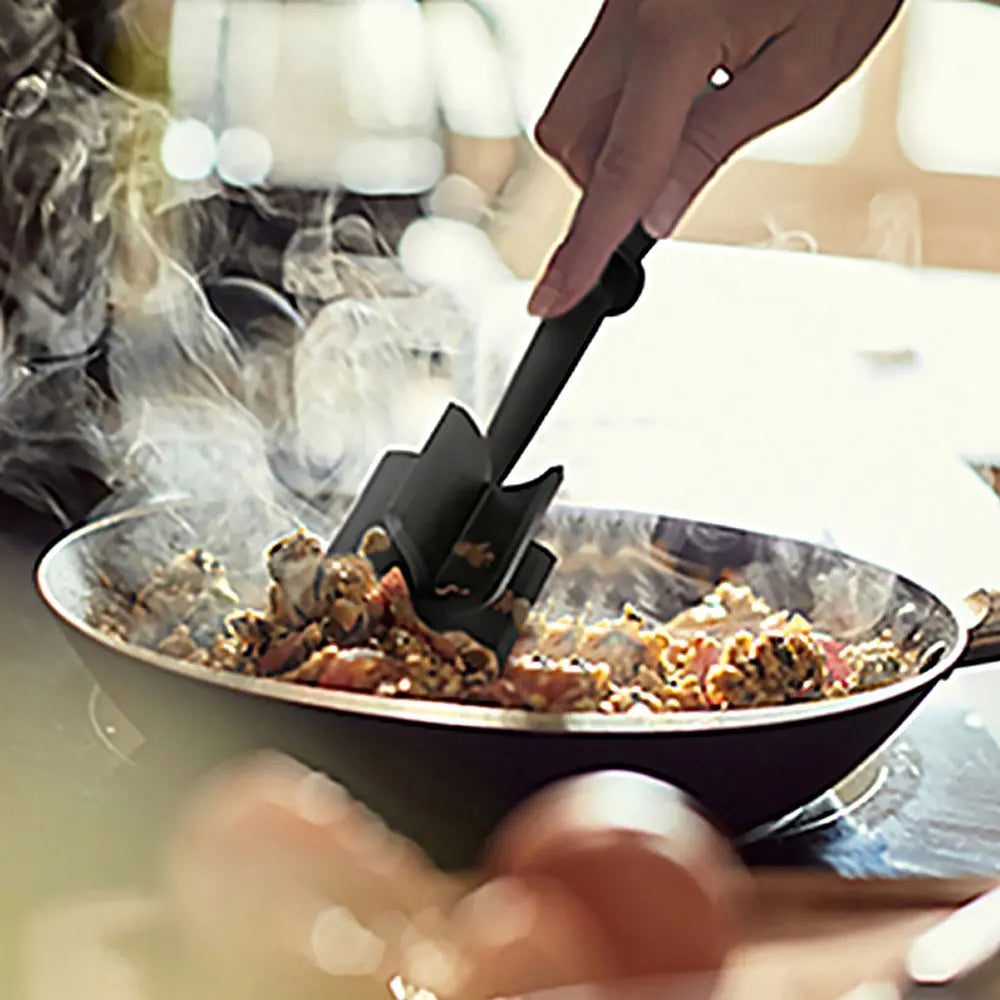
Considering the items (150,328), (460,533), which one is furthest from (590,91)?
(150,328)

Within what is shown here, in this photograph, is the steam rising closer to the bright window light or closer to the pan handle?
the pan handle

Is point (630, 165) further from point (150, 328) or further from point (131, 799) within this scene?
point (150, 328)

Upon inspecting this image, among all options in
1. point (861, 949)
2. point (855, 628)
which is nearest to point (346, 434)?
point (855, 628)

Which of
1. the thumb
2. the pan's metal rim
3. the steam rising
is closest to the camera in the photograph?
the pan's metal rim

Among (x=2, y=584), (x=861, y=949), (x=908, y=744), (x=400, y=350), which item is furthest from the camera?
(x=400, y=350)

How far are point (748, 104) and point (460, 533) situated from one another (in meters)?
0.32

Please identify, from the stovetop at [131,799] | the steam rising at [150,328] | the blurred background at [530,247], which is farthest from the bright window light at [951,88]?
the stovetop at [131,799]

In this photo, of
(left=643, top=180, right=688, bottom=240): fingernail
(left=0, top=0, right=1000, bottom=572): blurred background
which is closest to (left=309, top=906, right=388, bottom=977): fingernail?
(left=643, top=180, right=688, bottom=240): fingernail

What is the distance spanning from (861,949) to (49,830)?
0.33m

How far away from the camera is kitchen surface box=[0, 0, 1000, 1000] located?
617 millimetres

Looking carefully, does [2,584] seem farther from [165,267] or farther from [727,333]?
[727,333]

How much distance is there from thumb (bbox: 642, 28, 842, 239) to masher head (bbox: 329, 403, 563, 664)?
0.70 ft

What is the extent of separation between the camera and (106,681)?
61cm

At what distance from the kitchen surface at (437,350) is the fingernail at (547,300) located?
21 cm
